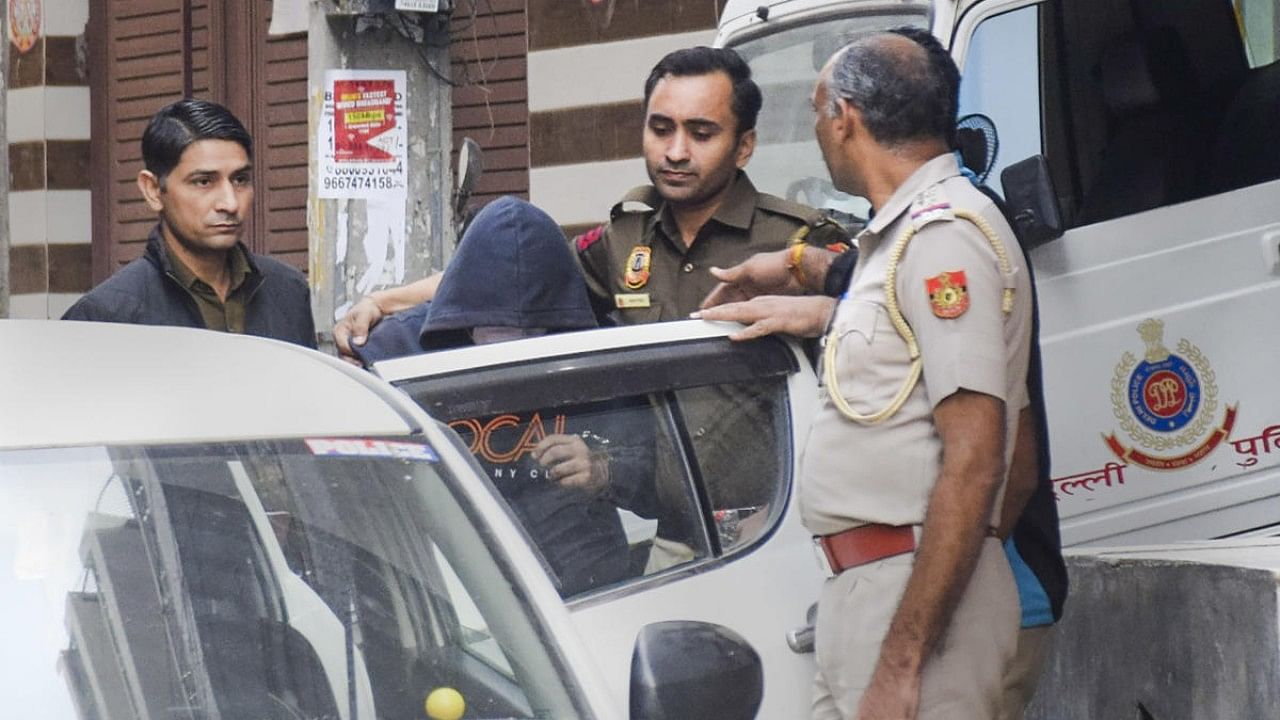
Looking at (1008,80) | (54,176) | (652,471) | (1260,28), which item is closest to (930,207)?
(652,471)

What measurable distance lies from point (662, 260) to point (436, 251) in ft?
5.42

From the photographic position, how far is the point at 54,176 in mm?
11469

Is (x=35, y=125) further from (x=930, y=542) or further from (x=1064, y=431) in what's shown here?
(x=930, y=542)

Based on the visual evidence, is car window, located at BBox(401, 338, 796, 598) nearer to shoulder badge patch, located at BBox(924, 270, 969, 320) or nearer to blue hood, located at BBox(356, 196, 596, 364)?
blue hood, located at BBox(356, 196, 596, 364)

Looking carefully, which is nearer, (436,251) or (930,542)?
(930,542)

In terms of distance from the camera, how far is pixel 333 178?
5402 mm

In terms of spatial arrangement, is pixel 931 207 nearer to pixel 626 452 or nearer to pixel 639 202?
pixel 626 452

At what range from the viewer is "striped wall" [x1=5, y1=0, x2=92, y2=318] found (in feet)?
37.6

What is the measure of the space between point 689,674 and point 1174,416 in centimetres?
319

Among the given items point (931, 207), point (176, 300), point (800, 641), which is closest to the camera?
point (931, 207)

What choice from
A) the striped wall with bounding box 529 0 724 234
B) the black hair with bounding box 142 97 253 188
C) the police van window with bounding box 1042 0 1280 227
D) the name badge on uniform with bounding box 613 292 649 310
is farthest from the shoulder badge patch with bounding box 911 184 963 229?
the striped wall with bounding box 529 0 724 234

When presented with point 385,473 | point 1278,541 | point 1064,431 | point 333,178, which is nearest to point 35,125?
point 333,178

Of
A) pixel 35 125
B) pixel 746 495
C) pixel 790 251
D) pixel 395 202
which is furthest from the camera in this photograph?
pixel 35 125

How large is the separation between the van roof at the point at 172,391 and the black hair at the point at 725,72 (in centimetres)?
137
